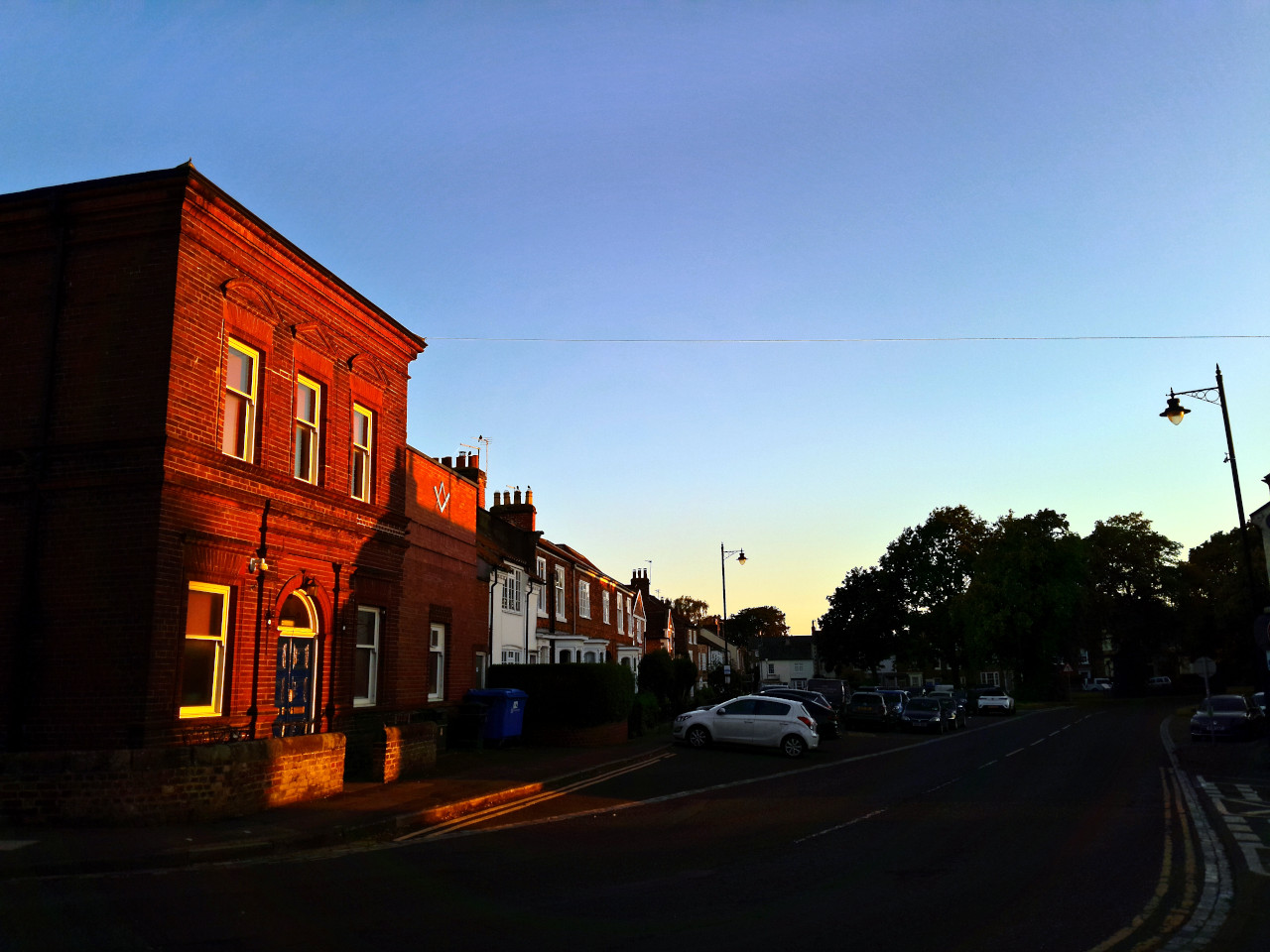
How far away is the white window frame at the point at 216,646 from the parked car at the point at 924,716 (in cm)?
2758

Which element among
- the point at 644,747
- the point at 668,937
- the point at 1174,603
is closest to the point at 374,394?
the point at 644,747

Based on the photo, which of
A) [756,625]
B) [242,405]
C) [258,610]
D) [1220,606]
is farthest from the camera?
[756,625]

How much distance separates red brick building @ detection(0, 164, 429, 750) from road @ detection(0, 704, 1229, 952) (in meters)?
4.29

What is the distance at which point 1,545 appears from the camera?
43.9ft

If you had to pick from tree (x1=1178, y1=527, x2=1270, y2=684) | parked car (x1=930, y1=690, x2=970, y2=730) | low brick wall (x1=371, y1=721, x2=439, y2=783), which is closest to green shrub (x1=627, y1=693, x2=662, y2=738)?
low brick wall (x1=371, y1=721, x2=439, y2=783)

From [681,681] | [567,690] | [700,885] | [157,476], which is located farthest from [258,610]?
[681,681]

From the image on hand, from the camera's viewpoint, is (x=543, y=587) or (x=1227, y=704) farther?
(x=543, y=587)

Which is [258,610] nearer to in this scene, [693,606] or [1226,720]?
[1226,720]

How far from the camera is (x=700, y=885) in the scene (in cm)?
892

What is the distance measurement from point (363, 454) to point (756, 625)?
384ft

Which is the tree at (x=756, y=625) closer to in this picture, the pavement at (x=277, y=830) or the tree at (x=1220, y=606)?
the tree at (x=1220, y=606)

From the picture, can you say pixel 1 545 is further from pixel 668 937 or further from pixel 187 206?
pixel 668 937

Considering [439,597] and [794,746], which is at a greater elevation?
[439,597]

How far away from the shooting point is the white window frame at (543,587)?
38.5m
